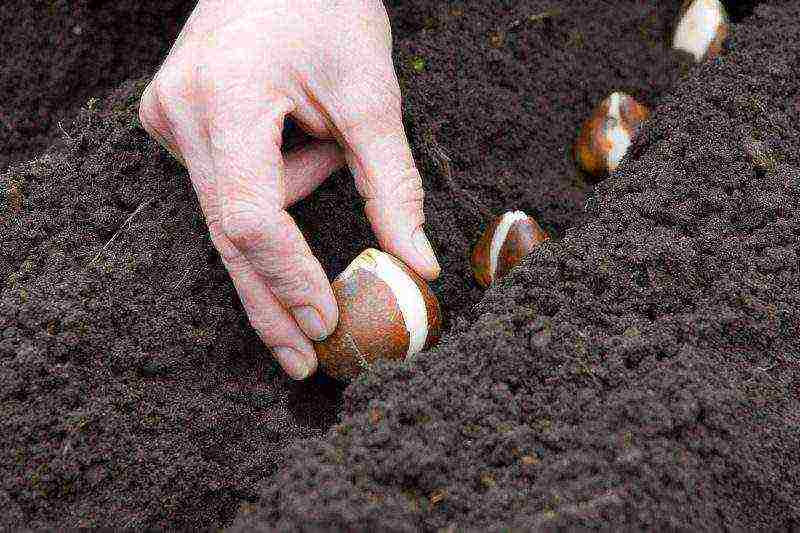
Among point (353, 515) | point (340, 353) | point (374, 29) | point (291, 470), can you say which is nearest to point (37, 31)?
point (374, 29)

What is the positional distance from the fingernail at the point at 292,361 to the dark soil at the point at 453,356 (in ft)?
0.19

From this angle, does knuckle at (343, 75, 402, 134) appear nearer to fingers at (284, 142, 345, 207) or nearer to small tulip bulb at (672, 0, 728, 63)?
fingers at (284, 142, 345, 207)

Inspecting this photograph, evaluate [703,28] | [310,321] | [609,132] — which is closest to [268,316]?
[310,321]

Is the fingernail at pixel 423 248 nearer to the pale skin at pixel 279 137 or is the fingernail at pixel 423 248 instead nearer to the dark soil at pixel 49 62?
the pale skin at pixel 279 137

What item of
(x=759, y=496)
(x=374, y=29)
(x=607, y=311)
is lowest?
(x=759, y=496)

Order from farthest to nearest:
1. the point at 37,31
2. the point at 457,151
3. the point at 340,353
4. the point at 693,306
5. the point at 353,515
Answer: the point at 37,31, the point at 457,151, the point at 340,353, the point at 693,306, the point at 353,515

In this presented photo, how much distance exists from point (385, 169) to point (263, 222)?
1.12ft

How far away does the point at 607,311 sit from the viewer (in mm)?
1464

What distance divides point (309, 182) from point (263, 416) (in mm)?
544

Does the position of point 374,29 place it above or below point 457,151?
above

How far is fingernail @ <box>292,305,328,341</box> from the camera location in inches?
60.5

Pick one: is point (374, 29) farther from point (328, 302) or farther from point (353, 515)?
point (353, 515)

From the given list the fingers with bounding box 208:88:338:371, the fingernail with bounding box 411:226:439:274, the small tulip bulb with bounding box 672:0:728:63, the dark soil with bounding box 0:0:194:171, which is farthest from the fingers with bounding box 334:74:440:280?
the small tulip bulb with bounding box 672:0:728:63

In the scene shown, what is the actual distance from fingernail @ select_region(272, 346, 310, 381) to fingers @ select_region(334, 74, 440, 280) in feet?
1.00
